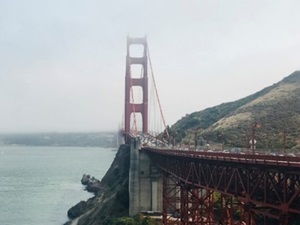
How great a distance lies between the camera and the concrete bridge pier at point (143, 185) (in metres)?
56.4

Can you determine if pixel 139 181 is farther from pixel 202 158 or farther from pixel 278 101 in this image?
pixel 278 101

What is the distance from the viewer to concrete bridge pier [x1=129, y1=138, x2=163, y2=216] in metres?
56.4

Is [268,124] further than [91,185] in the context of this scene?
No

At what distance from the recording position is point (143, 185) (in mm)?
57656

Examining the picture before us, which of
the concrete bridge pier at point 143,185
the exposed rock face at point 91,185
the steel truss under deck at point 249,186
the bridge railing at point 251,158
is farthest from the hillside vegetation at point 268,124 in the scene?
the bridge railing at point 251,158

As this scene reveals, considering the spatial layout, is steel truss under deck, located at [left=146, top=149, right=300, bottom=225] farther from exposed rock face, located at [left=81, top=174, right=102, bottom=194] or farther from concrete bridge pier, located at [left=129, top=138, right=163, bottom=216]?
exposed rock face, located at [left=81, top=174, right=102, bottom=194]

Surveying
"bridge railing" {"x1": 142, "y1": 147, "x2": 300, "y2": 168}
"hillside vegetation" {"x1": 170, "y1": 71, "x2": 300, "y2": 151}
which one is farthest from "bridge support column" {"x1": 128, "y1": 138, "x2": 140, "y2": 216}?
"bridge railing" {"x1": 142, "y1": 147, "x2": 300, "y2": 168}

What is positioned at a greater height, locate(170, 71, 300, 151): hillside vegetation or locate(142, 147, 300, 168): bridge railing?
locate(170, 71, 300, 151): hillside vegetation

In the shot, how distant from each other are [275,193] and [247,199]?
218 cm

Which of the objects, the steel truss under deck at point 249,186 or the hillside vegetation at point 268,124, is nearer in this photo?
the steel truss under deck at point 249,186

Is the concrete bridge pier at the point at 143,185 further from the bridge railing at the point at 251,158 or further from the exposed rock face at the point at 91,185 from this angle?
the exposed rock face at the point at 91,185

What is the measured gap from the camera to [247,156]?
23656mm

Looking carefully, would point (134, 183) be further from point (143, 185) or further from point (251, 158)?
point (251, 158)

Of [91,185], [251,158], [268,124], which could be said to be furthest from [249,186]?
[91,185]
